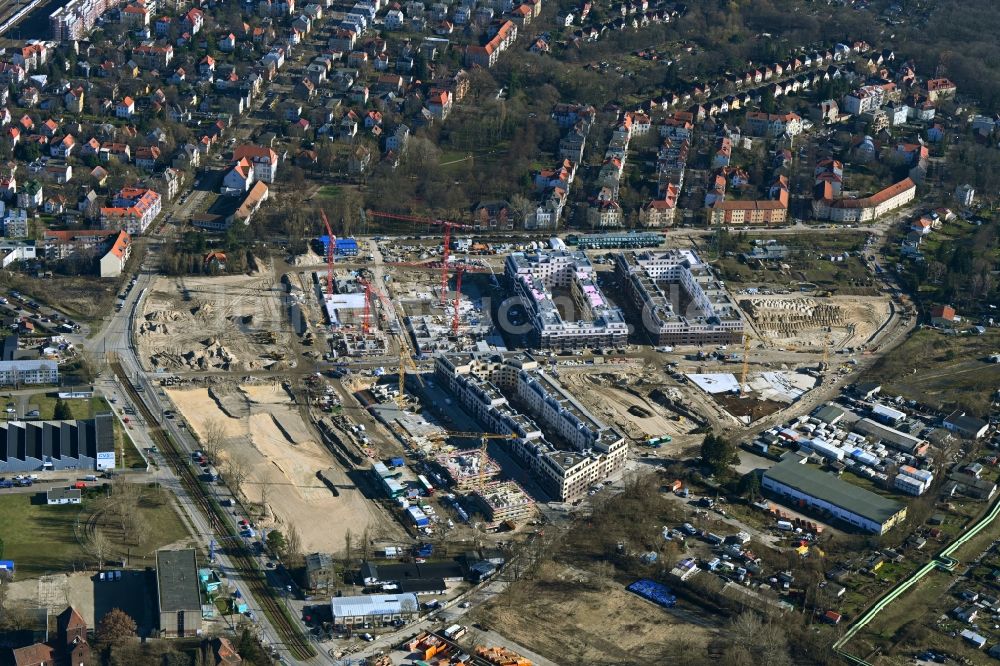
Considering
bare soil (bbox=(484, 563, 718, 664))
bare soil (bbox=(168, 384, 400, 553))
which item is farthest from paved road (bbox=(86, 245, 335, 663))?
bare soil (bbox=(484, 563, 718, 664))

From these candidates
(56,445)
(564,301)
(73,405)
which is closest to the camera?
(56,445)

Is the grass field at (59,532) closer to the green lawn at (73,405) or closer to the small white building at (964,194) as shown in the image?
the green lawn at (73,405)

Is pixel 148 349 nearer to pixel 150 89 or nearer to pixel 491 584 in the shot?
pixel 491 584

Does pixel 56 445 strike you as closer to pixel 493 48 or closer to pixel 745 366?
pixel 745 366

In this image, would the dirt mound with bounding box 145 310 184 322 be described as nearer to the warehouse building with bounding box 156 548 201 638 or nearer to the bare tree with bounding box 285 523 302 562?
the bare tree with bounding box 285 523 302 562

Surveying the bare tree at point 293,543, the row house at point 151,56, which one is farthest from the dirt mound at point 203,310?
the row house at point 151,56

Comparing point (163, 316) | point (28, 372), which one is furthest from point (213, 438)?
point (163, 316)

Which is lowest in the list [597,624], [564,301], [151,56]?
[597,624]
